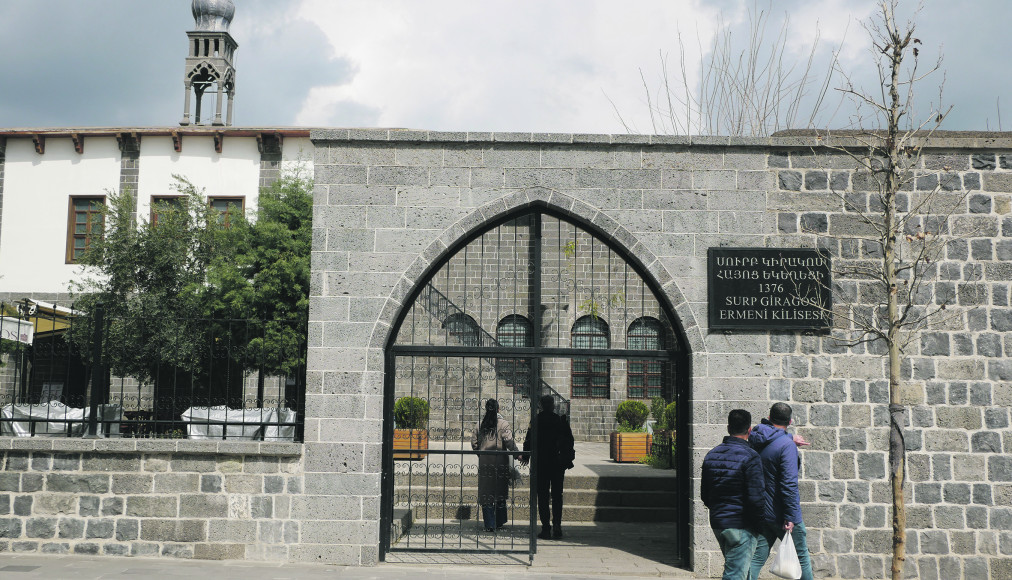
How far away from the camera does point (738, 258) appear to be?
23.9 feet

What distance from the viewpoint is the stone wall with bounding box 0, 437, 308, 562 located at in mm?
6992

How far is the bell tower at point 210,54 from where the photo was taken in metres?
25.9

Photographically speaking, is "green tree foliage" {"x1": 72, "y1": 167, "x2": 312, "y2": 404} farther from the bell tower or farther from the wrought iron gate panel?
the bell tower

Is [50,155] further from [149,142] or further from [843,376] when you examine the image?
[843,376]

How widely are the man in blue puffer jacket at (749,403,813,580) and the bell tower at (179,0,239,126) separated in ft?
77.6

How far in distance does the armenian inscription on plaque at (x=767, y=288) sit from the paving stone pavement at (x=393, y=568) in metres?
2.45

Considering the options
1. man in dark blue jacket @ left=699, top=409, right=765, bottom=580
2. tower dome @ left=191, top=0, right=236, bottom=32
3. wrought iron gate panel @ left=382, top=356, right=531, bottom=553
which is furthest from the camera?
tower dome @ left=191, top=0, right=236, bottom=32

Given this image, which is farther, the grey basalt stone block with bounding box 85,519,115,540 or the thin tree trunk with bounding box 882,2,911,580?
the grey basalt stone block with bounding box 85,519,115,540

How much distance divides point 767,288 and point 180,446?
18.6 feet

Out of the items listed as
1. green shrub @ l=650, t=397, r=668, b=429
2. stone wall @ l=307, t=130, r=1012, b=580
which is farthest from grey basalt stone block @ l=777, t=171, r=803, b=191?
green shrub @ l=650, t=397, r=668, b=429

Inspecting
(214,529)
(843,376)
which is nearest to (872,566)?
(843,376)

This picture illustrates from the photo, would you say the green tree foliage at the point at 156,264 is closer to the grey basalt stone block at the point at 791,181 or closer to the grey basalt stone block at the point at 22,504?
the grey basalt stone block at the point at 22,504

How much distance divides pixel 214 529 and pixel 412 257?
10.1 feet

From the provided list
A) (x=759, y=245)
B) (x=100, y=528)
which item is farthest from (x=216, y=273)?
(x=759, y=245)
